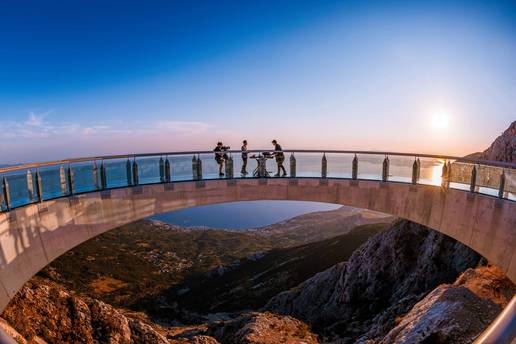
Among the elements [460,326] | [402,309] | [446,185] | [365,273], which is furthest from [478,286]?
[365,273]

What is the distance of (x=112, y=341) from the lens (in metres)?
12.3

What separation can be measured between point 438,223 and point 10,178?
1795 cm

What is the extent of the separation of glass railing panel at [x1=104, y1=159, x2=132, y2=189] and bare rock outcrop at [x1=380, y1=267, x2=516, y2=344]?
12647mm

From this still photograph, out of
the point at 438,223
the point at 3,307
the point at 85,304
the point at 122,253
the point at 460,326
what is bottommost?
the point at 122,253

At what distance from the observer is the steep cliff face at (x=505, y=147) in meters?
17.5

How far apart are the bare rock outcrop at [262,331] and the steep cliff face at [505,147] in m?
17.2

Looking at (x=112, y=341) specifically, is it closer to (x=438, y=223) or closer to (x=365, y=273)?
(x=438, y=223)

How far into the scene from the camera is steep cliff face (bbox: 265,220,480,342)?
16.8m

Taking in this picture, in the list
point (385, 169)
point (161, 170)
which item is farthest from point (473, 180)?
point (161, 170)

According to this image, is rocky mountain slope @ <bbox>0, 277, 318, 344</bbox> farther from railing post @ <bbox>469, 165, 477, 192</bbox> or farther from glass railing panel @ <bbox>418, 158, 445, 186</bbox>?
railing post @ <bbox>469, 165, 477, 192</bbox>

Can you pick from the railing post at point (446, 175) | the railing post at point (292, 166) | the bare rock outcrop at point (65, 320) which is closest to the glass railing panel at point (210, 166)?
the railing post at point (292, 166)

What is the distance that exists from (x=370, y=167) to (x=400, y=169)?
4.74 feet

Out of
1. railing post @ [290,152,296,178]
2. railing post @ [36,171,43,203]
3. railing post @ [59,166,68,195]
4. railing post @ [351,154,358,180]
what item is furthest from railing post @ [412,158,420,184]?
railing post @ [36,171,43,203]

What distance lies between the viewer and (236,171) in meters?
15.0
